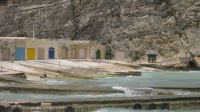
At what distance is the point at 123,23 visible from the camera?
8825 centimetres

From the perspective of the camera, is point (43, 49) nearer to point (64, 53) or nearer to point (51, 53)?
point (51, 53)

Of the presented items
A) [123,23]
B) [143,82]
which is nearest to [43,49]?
[143,82]

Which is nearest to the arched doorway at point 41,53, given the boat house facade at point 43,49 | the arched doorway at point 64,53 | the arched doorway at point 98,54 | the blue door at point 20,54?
the boat house facade at point 43,49

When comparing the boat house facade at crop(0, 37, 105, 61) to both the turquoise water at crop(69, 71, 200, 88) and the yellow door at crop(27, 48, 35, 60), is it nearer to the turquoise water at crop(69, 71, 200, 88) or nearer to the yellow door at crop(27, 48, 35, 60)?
the yellow door at crop(27, 48, 35, 60)

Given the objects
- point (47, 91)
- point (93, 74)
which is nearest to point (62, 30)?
point (93, 74)

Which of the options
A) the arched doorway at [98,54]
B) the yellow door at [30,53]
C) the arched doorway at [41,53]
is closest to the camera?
the yellow door at [30,53]

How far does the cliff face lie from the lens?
82544 mm

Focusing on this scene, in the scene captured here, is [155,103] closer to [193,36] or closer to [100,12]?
[193,36]

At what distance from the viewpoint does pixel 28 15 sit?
103 m

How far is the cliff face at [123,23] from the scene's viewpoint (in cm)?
8254

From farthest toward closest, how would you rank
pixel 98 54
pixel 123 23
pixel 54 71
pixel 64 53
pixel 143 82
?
pixel 123 23 < pixel 98 54 < pixel 64 53 < pixel 54 71 < pixel 143 82

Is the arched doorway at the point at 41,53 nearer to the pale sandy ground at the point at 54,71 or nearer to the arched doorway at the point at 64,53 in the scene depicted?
the arched doorway at the point at 64,53

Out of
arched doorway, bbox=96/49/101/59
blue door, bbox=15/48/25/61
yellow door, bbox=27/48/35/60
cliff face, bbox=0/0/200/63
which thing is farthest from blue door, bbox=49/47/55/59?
cliff face, bbox=0/0/200/63

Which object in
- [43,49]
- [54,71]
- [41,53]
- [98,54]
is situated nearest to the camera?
[54,71]
